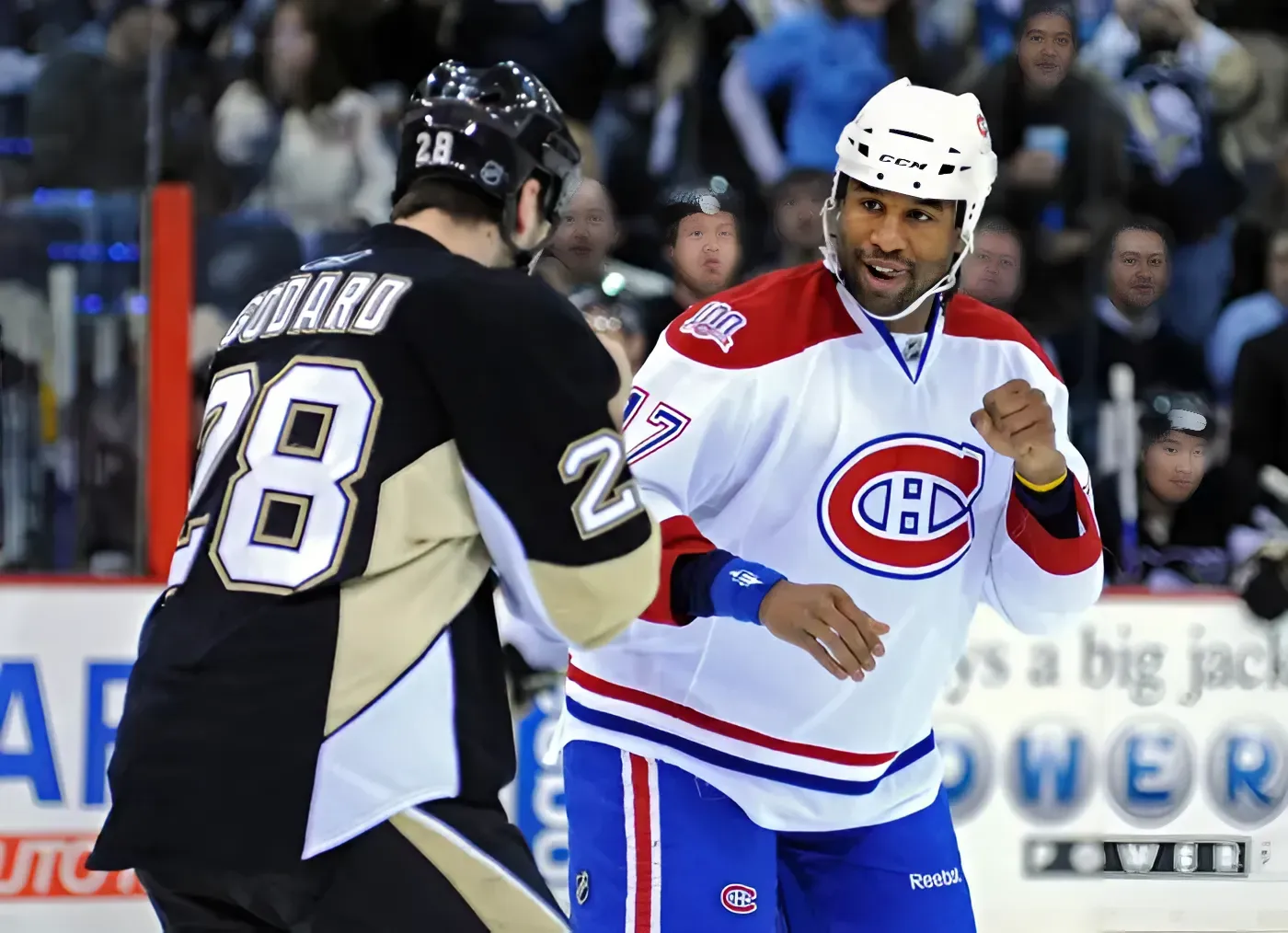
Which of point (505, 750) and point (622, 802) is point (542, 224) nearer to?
point (505, 750)

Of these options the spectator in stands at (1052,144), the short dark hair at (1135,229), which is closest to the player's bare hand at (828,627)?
the spectator in stands at (1052,144)

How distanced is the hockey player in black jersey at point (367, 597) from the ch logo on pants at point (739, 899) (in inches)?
26.9

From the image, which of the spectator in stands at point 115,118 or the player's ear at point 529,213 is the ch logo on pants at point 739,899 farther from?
the spectator in stands at point 115,118

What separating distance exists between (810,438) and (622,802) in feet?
2.01

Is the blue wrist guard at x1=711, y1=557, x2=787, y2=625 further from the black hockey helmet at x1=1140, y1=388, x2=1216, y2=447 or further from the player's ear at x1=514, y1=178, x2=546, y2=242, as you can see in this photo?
the black hockey helmet at x1=1140, y1=388, x2=1216, y2=447

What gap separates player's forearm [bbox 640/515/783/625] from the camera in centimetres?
236

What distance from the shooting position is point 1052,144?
4.98 metres

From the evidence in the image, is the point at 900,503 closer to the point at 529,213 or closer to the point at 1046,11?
the point at 529,213

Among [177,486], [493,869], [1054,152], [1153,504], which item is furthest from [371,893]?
[1054,152]

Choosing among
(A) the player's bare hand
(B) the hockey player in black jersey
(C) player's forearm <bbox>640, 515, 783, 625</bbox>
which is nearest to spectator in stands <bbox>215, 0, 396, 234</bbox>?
(C) player's forearm <bbox>640, 515, 783, 625</bbox>

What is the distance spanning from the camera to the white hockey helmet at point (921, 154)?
2.63 m

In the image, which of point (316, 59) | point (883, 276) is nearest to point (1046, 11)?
point (316, 59)

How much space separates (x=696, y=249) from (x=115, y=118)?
61.8 inches

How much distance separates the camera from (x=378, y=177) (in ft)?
15.8
